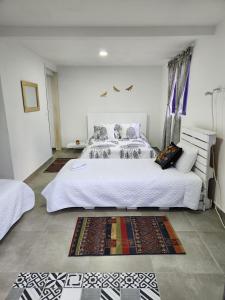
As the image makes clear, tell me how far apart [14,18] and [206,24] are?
7.76 feet

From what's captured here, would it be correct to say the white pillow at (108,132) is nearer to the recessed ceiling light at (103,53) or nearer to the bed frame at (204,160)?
the recessed ceiling light at (103,53)

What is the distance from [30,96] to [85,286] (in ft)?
10.6

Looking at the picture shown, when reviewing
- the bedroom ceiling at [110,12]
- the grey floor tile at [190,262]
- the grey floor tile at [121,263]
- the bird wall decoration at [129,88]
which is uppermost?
the bedroom ceiling at [110,12]

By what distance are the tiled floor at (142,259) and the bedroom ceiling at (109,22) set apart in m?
2.36

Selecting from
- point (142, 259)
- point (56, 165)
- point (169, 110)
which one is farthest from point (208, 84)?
point (56, 165)

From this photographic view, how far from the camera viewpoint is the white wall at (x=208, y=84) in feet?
7.80

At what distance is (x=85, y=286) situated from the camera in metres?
1.52

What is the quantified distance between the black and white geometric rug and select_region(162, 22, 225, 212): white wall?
4.73ft

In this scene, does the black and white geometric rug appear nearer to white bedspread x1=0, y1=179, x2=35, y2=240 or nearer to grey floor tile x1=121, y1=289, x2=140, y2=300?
grey floor tile x1=121, y1=289, x2=140, y2=300

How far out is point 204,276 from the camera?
159 centimetres

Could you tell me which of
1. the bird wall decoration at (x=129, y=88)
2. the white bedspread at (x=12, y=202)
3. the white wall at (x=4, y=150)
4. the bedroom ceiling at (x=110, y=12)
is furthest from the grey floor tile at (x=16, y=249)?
the bird wall decoration at (x=129, y=88)

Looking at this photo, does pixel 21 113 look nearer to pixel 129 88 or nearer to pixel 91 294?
pixel 91 294

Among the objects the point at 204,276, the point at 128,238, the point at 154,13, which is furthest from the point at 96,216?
the point at 154,13

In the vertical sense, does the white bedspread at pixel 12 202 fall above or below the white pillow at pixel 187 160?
below
